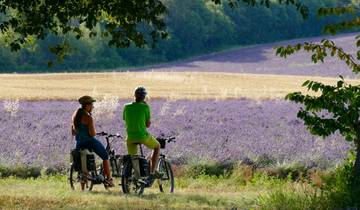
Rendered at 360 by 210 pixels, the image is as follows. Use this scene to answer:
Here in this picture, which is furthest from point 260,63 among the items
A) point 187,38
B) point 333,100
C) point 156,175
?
point 333,100

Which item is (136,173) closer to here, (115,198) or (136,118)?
Result: (136,118)

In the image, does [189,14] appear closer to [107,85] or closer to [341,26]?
[107,85]

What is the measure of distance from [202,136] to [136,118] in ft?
20.5

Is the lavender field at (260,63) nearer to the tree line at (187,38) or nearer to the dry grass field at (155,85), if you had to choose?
the dry grass field at (155,85)

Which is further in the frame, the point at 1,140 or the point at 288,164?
the point at 1,140

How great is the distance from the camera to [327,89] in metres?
11.2

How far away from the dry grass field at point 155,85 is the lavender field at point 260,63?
1.24 meters

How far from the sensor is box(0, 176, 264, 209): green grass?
1220cm

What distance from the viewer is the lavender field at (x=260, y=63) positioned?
Answer: 50759 millimetres

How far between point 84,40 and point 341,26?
1943 inches

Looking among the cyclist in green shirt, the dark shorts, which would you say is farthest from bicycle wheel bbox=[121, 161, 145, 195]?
the cyclist in green shirt

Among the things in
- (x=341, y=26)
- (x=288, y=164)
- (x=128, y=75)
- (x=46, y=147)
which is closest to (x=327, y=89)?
(x=341, y=26)

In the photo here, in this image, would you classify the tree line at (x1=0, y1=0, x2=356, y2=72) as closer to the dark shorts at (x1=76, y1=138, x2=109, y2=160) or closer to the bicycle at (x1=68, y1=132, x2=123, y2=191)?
the bicycle at (x1=68, y1=132, x2=123, y2=191)

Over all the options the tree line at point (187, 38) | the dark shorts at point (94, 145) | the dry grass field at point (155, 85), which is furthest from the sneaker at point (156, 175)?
the tree line at point (187, 38)
